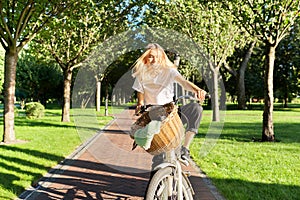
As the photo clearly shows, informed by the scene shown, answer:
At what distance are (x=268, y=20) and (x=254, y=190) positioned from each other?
23.3 feet

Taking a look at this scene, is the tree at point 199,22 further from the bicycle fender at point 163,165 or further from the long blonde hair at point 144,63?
the bicycle fender at point 163,165

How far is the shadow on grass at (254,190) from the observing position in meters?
5.86

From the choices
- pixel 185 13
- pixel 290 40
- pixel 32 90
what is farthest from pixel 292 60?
pixel 32 90

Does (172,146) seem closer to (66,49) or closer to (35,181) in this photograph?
(35,181)

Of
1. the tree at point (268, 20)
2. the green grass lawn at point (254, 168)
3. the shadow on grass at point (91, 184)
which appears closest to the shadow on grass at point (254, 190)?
the green grass lawn at point (254, 168)

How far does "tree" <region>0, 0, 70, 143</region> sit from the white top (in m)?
9.10

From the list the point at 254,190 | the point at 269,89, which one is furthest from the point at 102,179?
the point at 269,89

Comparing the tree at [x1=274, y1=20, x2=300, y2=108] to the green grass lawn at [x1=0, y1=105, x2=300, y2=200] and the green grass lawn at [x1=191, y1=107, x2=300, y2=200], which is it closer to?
the green grass lawn at [x1=0, y1=105, x2=300, y2=200]

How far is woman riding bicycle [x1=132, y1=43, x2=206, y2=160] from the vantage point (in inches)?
161

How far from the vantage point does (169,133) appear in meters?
3.68

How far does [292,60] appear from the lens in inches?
1790

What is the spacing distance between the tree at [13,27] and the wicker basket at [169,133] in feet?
31.7

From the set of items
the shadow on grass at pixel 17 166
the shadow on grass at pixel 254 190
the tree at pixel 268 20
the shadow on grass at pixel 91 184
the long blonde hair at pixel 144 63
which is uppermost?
the tree at pixel 268 20

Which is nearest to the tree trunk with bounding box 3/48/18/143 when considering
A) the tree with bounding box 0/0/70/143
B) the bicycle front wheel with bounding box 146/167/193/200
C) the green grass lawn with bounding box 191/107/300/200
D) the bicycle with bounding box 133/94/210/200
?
the tree with bounding box 0/0/70/143
